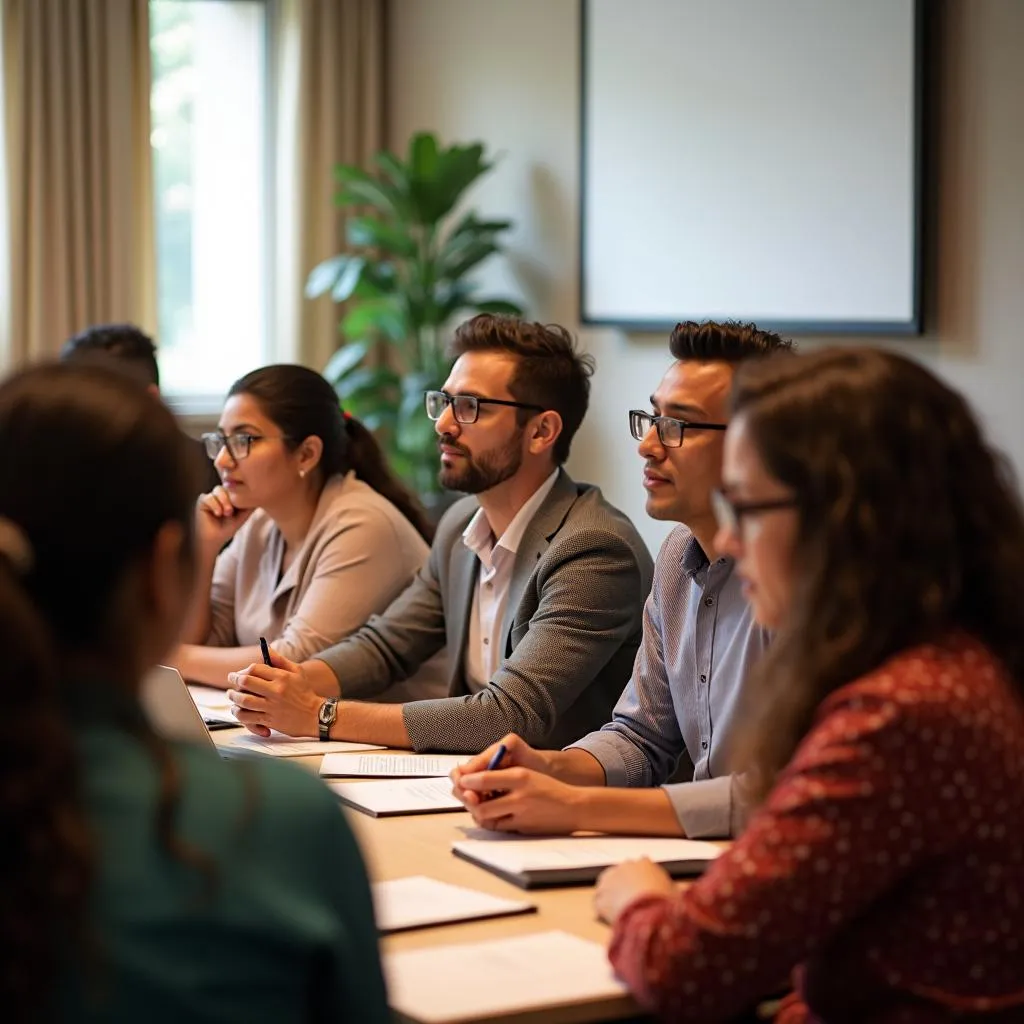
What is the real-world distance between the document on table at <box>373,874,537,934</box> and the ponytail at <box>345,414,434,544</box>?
1.79m

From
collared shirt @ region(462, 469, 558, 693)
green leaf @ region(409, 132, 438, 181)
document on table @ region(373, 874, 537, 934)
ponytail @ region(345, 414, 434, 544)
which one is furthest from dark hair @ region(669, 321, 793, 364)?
green leaf @ region(409, 132, 438, 181)

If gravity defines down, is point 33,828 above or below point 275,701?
above

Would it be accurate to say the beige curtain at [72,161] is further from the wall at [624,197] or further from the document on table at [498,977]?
the document on table at [498,977]

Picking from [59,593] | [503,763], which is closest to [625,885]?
[503,763]

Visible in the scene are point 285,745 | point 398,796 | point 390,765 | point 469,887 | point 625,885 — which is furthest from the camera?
point 285,745

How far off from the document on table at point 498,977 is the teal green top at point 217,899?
26cm

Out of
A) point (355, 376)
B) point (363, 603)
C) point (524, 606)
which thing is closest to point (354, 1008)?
point (524, 606)

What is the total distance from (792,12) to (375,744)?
2918 millimetres

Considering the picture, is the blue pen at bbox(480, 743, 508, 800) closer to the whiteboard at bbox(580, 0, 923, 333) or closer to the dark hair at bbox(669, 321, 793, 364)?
the dark hair at bbox(669, 321, 793, 364)

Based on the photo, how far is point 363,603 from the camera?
3264mm

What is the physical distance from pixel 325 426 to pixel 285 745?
1.07 meters

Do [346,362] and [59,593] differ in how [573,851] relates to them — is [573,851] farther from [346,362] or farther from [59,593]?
[346,362]

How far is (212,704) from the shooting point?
9.73 feet

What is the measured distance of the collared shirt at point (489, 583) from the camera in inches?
113
